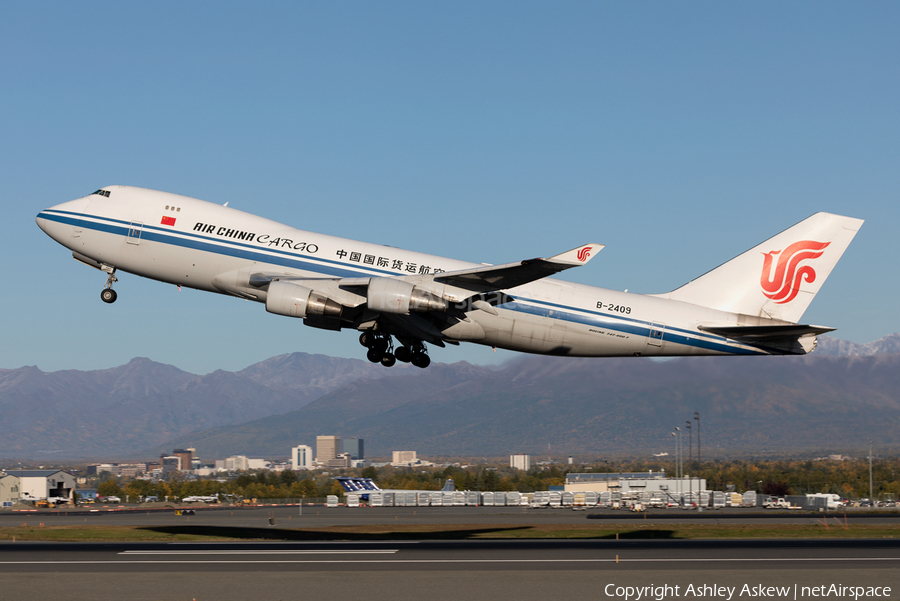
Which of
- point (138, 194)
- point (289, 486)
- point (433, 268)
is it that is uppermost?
point (138, 194)

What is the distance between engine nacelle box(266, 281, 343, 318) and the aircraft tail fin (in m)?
17.5

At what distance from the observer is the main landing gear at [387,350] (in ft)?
138

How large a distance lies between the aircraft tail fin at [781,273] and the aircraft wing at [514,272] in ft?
32.4

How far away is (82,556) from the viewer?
3919 cm

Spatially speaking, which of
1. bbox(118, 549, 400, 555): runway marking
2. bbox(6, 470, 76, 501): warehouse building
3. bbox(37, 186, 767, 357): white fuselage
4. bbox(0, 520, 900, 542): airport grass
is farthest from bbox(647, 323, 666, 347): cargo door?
bbox(6, 470, 76, 501): warehouse building

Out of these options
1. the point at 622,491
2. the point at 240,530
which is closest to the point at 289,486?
the point at 622,491

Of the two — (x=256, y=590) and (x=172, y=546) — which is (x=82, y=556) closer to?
(x=172, y=546)

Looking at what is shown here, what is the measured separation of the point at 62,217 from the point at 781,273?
117 feet

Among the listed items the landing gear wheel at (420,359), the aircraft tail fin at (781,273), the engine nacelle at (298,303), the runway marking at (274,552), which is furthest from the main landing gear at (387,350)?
the aircraft tail fin at (781,273)

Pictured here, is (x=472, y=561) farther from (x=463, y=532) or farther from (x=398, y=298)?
(x=463, y=532)

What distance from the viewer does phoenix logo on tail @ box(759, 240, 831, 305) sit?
137 feet

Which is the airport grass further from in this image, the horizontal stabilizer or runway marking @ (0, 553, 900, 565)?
the horizontal stabilizer

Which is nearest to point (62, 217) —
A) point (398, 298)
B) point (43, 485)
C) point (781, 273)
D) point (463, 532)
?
point (398, 298)

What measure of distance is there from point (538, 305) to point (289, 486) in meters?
118
